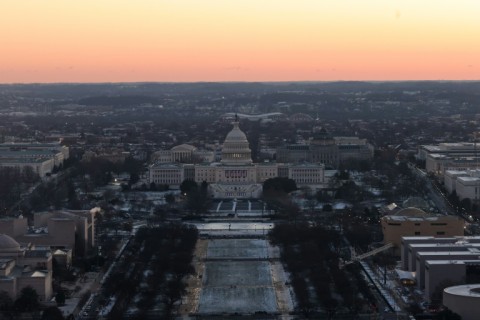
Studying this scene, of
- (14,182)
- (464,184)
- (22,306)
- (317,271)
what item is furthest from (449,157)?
(22,306)

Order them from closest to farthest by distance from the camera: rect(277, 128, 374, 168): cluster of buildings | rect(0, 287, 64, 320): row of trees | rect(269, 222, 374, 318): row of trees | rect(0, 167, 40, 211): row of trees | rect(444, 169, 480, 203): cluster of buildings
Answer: rect(0, 287, 64, 320): row of trees → rect(269, 222, 374, 318): row of trees → rect(444, 169, 480, 203): cluster of buildings → rect(0, 167, 40, 211): row of trees → rect(277, 128, 374, 168): cluster of buildings

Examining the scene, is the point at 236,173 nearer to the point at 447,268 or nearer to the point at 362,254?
the point at 362,254

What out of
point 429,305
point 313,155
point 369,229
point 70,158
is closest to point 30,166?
point 70,158

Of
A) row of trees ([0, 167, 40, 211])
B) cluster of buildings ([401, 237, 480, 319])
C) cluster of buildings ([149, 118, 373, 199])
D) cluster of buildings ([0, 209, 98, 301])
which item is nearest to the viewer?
cluster of buildings ([401, 237, 480, 319])

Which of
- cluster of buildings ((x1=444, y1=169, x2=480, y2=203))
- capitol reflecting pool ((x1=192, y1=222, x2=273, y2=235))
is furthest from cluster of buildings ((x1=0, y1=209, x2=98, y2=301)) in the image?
cluster of buildings ((x1=444, y1=169, x2=480, y2=203))

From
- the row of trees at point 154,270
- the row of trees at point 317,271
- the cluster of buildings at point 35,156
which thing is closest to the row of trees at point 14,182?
the cluster of buildings at point 35,156

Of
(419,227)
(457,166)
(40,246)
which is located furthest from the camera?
(457,166)

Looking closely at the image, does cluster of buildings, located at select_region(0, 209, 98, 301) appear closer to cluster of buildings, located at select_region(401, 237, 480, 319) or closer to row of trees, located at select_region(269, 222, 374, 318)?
row of trees, located at select_region(269, 222, 374, 318)

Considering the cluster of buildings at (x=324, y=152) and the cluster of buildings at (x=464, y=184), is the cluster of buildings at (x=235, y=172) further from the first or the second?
the cluster of buildings at (x=464, y=184)
